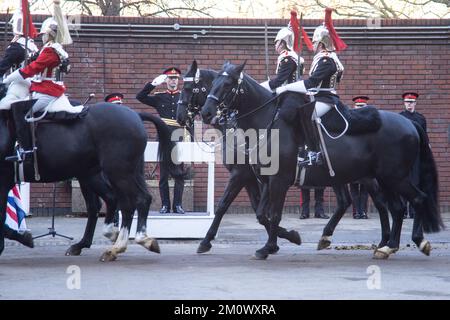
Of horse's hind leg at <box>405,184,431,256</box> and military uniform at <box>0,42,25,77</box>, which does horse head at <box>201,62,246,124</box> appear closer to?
military uniform at <box>0,42,25,77</box>

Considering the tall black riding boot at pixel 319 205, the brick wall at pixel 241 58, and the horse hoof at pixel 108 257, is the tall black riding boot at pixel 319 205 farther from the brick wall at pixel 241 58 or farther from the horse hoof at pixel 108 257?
the horse hoof at pixel 108 257

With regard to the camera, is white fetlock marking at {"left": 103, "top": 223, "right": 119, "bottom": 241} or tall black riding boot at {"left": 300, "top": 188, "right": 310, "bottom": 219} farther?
tall black riding boot at {"left": 300, "top": 188, "right": 310, "bottom": 219}

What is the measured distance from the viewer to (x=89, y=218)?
41.2 ft

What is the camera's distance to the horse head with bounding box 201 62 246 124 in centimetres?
1156

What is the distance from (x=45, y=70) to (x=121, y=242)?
2161 mm

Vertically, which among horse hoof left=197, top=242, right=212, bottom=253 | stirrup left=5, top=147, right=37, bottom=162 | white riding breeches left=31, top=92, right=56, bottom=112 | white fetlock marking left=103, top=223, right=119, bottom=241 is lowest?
horse hoof left=197, top=242, right=212, bottom=253

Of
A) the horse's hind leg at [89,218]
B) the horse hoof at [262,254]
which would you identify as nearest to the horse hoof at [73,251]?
the horse's hind leg at [89,218]

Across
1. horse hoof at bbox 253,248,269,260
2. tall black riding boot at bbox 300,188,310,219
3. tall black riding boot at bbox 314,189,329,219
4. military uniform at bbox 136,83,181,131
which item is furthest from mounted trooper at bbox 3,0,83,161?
tall black riding boot at bbox 314,189,329,219

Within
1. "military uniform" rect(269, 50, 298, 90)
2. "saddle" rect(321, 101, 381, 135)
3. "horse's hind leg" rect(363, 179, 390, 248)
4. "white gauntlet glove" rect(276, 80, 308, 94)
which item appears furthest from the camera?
"horse's hind leg" rect(363, 179, 390, 248)

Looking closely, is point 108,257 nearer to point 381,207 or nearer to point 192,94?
point 192,94
